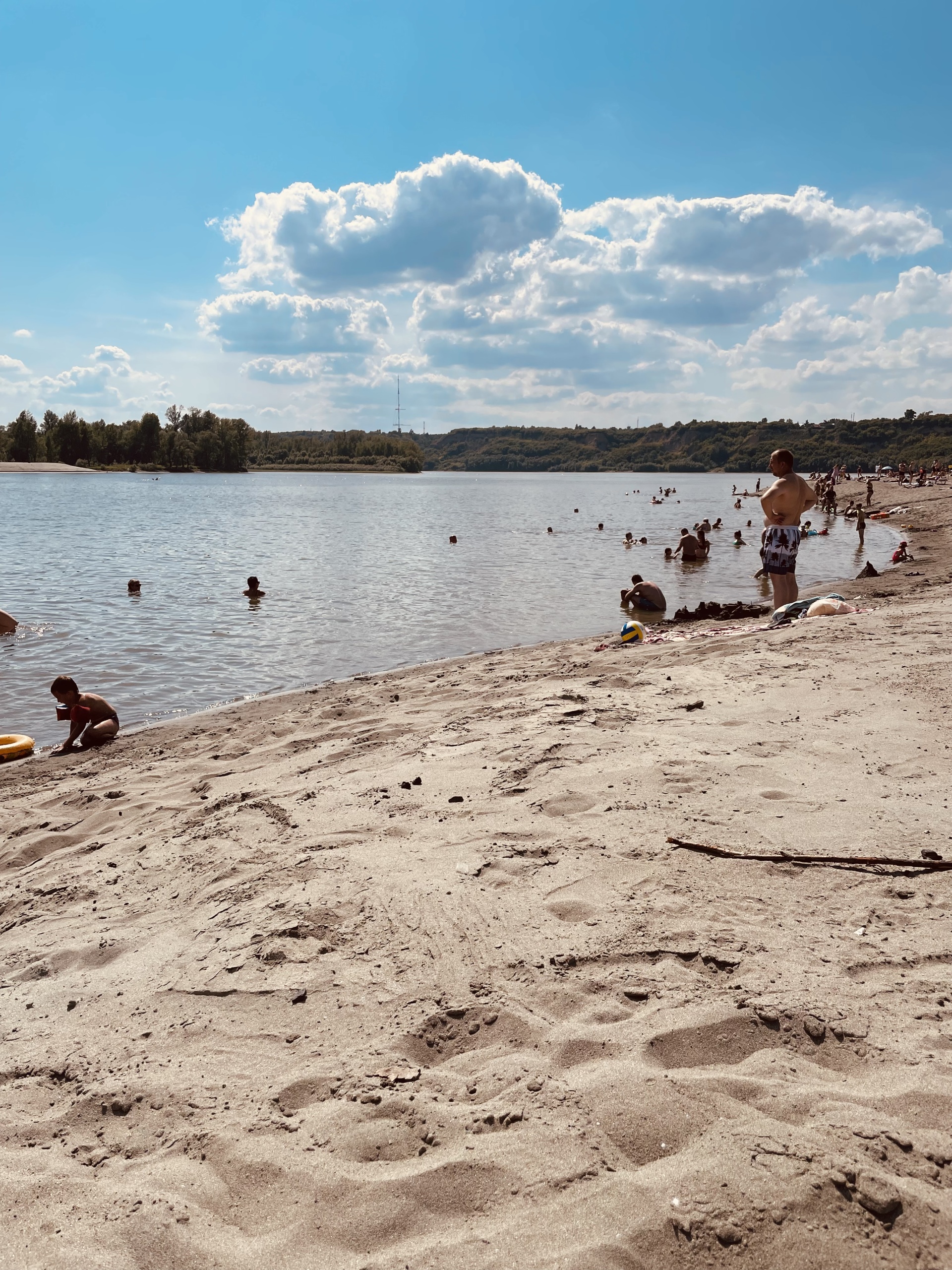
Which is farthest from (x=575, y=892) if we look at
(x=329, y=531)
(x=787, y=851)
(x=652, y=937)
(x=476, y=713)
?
(x=329, y=531)

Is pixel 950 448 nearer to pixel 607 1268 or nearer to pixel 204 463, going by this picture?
pixel 204 463

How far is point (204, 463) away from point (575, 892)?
156 metres

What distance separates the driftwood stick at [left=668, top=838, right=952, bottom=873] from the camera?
3508 millimetres

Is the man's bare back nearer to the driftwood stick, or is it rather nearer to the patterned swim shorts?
the patterned swim shorts

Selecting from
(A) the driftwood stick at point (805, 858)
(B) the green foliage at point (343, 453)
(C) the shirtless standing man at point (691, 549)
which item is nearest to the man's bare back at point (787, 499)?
(A) the driftwood stick at point (805, 858)

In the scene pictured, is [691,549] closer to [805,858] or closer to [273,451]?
[805,858]

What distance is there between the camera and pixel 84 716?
8.02 metres

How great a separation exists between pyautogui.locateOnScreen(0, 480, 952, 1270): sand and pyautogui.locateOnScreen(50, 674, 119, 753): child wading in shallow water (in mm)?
2430

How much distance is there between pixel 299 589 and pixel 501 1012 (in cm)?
1747

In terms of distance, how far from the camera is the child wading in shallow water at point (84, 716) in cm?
795

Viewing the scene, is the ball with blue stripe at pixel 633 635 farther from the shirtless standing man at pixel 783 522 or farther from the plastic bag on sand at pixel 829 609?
the plastic bag on sand at pixel 829 609

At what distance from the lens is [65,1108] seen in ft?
8.59

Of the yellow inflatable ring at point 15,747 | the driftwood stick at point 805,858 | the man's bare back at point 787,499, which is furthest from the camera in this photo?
the man's bare back at point 787,499

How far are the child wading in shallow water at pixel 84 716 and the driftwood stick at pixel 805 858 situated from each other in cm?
639
